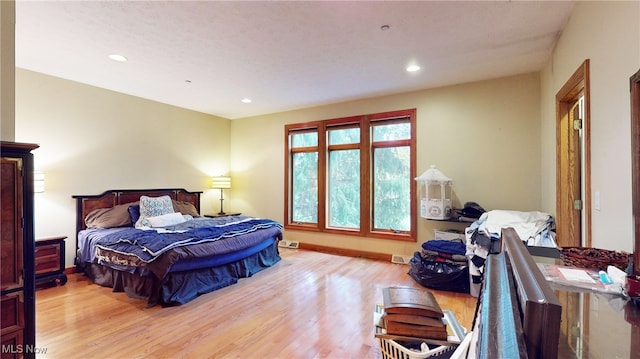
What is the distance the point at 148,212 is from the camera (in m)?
4.11

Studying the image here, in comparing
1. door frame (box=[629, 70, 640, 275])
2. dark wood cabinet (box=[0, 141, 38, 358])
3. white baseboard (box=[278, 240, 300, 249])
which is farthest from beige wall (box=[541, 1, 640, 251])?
white baseboard (box=[278, 240, 300, 249])

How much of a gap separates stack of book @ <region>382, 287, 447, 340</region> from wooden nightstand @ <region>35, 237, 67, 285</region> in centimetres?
402

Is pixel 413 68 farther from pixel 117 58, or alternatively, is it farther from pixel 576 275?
pixel 117 58

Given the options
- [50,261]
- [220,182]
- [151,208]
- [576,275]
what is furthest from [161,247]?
[576,275]

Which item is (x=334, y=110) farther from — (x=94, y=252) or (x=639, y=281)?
(x=639, y=281)

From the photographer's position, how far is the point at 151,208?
4.16 metres

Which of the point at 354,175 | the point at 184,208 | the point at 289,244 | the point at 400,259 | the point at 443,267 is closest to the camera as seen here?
the point at 443,267

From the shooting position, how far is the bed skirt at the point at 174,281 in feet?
9.62

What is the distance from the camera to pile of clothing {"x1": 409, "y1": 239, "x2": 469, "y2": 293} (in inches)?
129

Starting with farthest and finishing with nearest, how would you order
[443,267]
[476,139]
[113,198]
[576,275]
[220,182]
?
[220,182] → [113,198] → [476,139] → [443,267] → [576,275]

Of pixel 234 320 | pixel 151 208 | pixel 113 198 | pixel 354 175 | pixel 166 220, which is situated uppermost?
pixel 354 175

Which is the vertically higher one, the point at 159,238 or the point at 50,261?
the point at 159,238

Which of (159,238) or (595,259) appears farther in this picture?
(159,238)

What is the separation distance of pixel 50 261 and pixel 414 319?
13.8 feet
